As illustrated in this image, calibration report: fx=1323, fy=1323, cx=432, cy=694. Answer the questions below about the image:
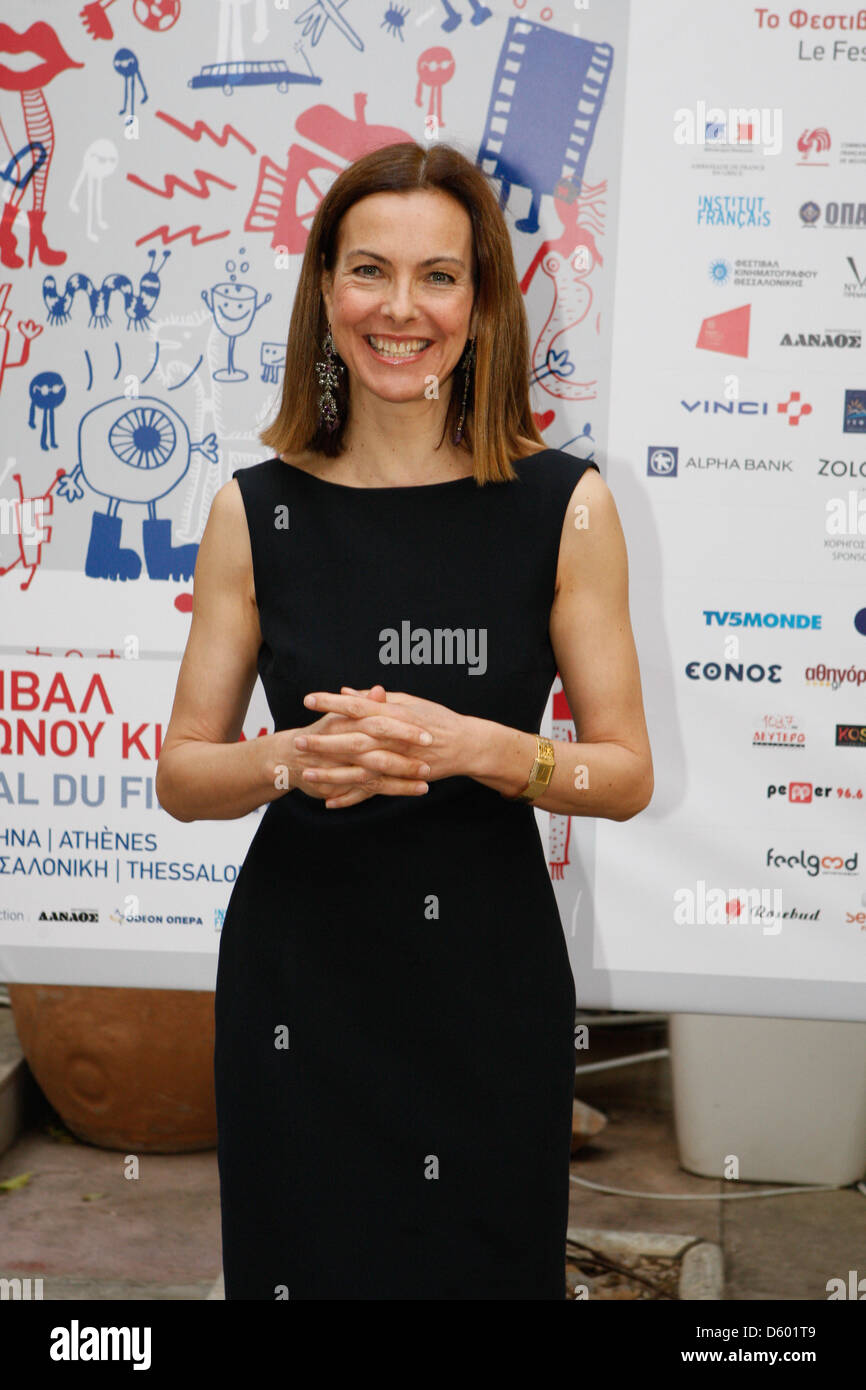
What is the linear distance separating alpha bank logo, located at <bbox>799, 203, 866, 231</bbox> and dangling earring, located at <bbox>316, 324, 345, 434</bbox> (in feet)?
3.19

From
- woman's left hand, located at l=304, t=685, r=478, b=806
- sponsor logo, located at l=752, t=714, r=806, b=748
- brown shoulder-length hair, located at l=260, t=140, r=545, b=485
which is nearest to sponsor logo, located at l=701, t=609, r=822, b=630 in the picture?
sponsor logo, located at l=752, t=714, r=806, b=748

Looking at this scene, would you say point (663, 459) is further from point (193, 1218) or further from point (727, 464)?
point (193, 1218)

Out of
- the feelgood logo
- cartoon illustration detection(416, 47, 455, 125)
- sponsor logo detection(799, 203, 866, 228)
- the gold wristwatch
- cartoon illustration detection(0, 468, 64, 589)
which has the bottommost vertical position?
the gold wristwatch

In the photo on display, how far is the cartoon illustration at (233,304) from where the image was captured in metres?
2.25

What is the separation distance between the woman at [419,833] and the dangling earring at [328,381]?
7cm

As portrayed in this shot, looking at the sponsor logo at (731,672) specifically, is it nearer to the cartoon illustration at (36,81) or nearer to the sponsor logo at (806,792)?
the sponsor logo at (806,792)

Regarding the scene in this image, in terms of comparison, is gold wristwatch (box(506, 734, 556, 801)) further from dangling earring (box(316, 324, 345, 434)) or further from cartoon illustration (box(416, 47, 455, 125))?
cartoon illustration (box(416, 47, 455, 125))

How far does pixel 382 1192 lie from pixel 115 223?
163cm

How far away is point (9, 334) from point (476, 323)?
1098 mm

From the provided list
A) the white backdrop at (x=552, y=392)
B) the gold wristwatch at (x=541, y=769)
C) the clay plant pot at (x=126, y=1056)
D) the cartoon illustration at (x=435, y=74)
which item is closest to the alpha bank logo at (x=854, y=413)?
the white backdrop at (x=552, y=392)

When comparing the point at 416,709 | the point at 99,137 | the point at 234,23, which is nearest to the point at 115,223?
the point at 99,137

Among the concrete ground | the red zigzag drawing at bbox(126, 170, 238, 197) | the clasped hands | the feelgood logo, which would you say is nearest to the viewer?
the clasped hands

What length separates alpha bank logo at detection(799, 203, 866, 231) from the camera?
6.99ft

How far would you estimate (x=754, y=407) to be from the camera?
218cm
